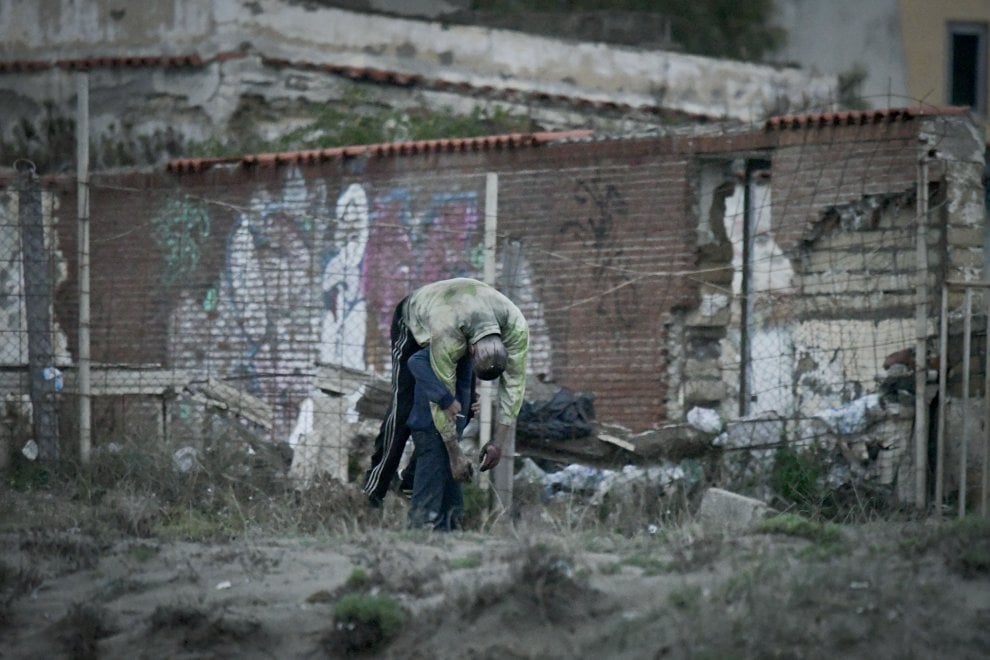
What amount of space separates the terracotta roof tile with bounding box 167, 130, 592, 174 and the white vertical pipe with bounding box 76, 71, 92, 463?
2267 mm

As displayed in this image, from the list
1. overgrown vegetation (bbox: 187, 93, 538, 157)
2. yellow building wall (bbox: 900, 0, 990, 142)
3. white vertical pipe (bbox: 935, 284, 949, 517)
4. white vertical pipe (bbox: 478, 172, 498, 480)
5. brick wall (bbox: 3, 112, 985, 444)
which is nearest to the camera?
white vertical pipe (bbox: 935, 284, 949, 517)

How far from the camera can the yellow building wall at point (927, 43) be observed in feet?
76.9

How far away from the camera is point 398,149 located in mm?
12680

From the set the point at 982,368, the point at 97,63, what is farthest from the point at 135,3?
the point at 982,368

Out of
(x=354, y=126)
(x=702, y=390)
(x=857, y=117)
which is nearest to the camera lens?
(x=857, y=117)

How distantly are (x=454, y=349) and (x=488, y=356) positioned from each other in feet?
0.63

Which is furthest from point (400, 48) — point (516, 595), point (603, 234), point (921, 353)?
point (516, 595)

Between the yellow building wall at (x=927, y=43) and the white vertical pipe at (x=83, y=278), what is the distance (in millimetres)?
15629

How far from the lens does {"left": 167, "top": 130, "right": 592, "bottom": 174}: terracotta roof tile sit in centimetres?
1203

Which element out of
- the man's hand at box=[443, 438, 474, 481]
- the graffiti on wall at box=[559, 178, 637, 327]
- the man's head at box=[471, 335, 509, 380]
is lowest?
the man's hand at box=[443, 438, 474, 481]

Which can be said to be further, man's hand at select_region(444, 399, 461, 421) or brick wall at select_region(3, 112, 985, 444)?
brick wall at select_region(3, 112, 985, 444)

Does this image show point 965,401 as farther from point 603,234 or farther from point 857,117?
point 603,234

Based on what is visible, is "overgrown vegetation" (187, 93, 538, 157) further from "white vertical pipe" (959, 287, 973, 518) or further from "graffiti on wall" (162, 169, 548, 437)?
"white vertical pipe" (959, 287, 973, 518)

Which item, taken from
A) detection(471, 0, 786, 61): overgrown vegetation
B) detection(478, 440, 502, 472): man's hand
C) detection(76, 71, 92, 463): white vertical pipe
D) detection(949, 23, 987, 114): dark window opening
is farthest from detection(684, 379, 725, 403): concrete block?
detection(949, 23, 987, 114): dark window opening
